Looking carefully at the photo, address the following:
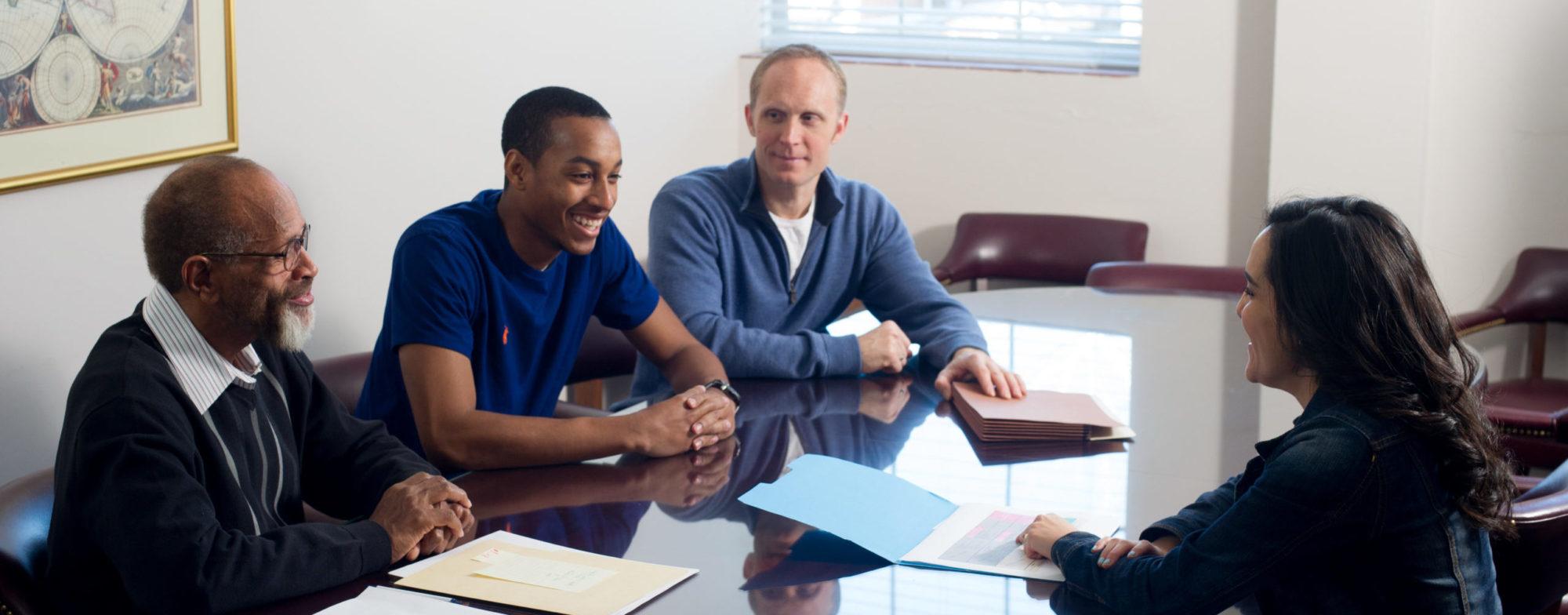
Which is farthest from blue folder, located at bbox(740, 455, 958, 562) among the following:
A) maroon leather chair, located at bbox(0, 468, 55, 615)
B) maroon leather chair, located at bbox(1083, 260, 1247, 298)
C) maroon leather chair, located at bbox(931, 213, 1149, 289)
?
maroon leather chair, located at bbox(931, 213, 1149, 289)

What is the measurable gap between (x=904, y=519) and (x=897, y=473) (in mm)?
240

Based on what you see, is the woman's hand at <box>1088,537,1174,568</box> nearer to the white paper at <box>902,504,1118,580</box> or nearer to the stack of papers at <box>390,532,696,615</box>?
the white paper at <box>902,504,1118,580</box>

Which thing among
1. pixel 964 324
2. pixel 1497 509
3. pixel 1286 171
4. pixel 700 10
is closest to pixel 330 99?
pixel 964 324

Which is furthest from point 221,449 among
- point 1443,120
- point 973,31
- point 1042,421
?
point 1443,120

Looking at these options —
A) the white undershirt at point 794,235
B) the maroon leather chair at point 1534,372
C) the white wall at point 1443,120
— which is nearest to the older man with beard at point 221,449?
the white undershirt at point 794,235

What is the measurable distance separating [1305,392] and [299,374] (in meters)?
1.25

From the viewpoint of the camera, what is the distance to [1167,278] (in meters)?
3.71

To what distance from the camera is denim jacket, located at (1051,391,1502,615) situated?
135 cm

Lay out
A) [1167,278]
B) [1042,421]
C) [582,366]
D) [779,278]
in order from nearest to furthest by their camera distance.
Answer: [1042,421] → [779,278] → [582,366] → [1167,278]

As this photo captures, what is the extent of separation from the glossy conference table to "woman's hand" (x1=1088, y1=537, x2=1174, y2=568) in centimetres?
7

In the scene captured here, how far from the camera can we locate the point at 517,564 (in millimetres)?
1531

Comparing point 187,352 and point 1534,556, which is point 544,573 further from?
point 1534,556

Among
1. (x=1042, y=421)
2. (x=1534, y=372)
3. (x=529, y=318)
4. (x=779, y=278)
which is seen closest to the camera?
(x=1042, y=421)

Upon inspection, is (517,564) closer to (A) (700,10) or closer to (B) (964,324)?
(B) (964,324)
